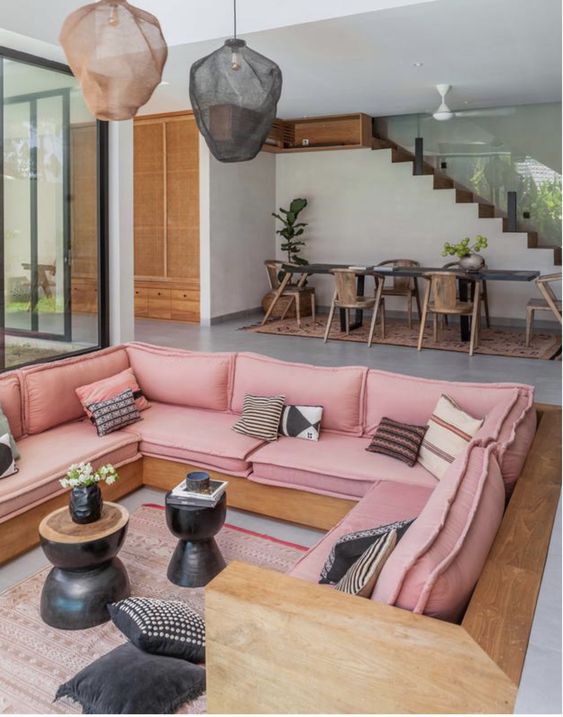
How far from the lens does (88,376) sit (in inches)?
166

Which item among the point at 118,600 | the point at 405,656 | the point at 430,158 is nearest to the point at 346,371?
the point at 118,600

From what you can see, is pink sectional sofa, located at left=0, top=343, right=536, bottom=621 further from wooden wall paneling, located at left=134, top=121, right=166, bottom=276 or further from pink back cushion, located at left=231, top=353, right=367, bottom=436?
wooden wall paneling, located at left=134, top=121, right=166, bottom=276

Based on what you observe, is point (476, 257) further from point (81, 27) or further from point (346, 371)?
point (81, 27)

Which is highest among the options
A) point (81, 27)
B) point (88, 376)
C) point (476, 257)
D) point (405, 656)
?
point (81, 27)

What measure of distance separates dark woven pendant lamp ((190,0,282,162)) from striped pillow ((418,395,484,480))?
1.57 meters

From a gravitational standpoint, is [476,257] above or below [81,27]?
below

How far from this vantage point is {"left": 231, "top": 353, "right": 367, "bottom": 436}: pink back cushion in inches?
151

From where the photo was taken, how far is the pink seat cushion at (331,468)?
328cm

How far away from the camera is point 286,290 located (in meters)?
9.78

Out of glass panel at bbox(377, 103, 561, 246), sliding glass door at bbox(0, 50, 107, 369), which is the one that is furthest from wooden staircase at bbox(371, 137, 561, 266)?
sliding glass door at bbox(0, 50, 107, 369)

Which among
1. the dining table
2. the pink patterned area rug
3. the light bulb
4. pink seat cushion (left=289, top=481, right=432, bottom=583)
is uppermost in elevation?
the light bulb

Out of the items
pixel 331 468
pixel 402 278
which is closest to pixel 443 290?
pixel 402 278

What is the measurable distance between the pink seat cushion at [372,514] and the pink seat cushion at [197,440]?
811mm

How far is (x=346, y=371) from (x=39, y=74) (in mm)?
3576
